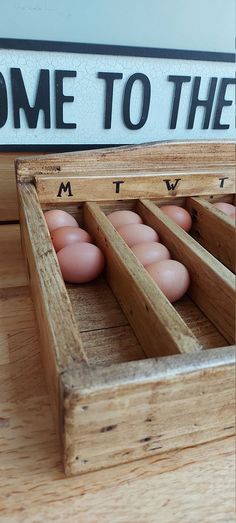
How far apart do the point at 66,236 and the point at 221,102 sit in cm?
47

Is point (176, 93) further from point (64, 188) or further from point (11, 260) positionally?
point (11, 260)

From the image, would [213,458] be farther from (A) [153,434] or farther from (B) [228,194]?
(B) [228,194]

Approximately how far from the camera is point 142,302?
415 millimetres

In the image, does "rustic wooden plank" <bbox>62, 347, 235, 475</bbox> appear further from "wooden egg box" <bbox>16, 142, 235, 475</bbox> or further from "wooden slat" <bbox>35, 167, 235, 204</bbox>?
"wooden slat" <bbox>35, 167, 235, 204</bbox>

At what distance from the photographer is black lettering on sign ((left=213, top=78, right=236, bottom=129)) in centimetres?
77

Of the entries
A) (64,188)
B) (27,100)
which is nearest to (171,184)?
(64,188)

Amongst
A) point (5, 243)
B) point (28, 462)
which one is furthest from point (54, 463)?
point (5, 243)

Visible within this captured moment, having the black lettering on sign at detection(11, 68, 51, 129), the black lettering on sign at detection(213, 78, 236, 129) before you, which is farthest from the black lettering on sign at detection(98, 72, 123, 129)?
the black lettering on sign at detection(213, 78, 236, 129)

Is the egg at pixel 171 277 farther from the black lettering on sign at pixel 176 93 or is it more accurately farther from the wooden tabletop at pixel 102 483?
the black lettering on sign at pixel 176 93

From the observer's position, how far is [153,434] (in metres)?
0.34

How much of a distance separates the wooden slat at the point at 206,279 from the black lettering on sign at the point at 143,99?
0.29 m

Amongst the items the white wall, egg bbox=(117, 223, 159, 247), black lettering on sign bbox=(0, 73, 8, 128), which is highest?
the white wall

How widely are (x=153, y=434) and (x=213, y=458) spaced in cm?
7

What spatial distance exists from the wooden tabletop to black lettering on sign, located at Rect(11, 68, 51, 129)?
0.52 meters
